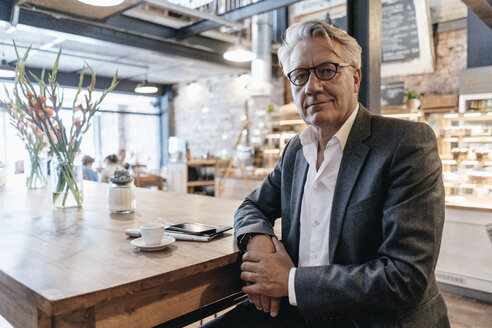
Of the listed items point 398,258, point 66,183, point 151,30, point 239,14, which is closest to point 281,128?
point 239,14

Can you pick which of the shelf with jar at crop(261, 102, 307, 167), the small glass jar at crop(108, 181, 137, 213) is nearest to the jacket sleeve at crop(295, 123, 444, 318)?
the small glass jar at crop(108, 181, 137, 213)

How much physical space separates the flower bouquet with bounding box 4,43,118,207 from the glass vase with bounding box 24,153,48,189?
34.0 inches

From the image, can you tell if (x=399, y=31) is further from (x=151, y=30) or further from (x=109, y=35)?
(x=109, y=35)

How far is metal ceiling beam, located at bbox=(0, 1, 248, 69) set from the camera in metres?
5.26

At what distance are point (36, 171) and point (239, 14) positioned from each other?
389 cm

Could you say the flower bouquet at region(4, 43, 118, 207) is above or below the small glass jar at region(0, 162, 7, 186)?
above

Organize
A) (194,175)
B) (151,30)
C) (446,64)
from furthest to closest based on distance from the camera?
(194,175) → (446,64) → (151,30)

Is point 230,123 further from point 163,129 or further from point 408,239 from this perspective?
point 408,239

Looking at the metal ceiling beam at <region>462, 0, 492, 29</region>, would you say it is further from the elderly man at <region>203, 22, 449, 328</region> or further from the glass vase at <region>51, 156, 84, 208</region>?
the glass vase at <region>51, 156, 84, 208</region>

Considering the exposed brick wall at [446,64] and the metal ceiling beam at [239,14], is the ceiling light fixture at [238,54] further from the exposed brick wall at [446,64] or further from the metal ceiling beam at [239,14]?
the exposed brick wall at [446,64]

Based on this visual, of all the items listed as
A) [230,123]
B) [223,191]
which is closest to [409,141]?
[223,191]

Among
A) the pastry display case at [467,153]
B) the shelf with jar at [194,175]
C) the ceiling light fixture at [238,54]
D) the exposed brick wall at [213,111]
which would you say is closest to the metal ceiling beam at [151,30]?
the ceiling light fixture at [238,54]

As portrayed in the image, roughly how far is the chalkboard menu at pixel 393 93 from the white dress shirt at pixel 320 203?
6.20 meters

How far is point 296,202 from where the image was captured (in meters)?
1.46
